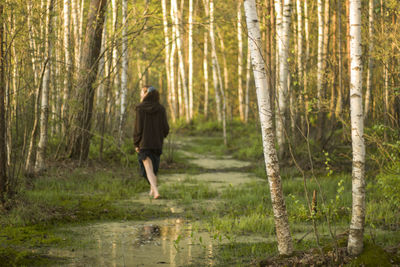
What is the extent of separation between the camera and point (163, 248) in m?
6.12

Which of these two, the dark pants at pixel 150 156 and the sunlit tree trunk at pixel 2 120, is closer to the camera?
the sunlit tree trunk at pixel 2 120

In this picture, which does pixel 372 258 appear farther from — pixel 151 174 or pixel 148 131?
pixel 148 131

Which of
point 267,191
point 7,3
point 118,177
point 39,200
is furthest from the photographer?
point 118,177

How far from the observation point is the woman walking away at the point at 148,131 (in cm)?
940

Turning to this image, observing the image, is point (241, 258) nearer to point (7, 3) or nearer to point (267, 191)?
point (267, 191)

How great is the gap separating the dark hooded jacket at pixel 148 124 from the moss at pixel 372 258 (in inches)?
207

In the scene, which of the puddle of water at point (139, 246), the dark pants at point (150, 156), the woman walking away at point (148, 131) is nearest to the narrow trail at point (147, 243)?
the puddle of water at point (139, 246)

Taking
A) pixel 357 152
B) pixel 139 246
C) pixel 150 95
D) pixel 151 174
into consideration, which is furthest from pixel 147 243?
pixel 150 95

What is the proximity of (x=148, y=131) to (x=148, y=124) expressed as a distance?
13 centimetres

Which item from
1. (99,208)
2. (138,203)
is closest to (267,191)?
(138,203)

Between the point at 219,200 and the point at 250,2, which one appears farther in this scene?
the point at 219,200

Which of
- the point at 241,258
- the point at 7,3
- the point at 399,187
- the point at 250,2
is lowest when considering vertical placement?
the point at 241,258

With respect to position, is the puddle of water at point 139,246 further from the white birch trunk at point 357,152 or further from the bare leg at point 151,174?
the bare leg at point 151,174

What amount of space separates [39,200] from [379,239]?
16.9ft
